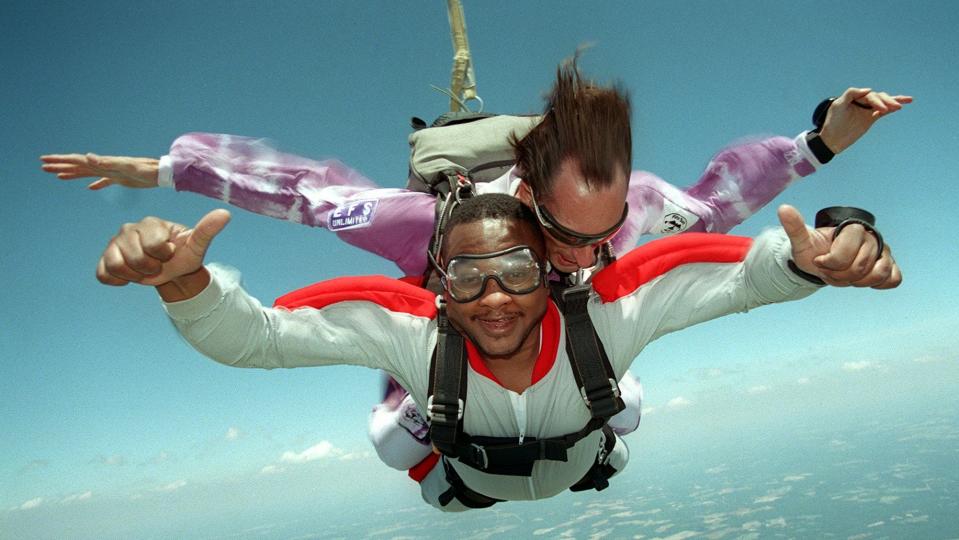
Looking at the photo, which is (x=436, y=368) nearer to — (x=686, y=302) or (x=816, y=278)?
(x=686, y=302)

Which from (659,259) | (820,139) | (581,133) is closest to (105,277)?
(581,133)

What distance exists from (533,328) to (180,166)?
77.3 inches

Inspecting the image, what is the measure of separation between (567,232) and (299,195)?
1559 mm

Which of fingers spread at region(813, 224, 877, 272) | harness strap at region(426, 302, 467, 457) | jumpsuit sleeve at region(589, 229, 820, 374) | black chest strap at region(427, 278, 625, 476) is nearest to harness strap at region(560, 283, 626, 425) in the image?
black chest strap at region(427, 278, 625, 476)

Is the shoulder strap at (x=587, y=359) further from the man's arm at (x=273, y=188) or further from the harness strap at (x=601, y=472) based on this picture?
the harness strap at (x=601, y=472)

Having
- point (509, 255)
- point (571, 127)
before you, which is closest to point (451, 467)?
point (509, 255)

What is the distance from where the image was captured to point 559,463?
2.63m

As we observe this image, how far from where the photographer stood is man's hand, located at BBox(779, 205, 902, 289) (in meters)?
1.60

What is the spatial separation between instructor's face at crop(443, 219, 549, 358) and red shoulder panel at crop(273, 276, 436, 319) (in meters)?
0.19

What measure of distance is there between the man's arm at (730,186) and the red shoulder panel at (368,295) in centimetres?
114

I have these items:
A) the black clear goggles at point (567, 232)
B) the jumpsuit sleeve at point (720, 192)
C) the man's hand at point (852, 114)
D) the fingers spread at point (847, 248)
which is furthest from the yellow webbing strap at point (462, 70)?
the fingers spread at point (847, 248)

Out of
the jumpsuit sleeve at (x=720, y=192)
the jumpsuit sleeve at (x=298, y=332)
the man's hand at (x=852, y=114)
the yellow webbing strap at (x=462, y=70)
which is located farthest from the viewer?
the yellow webbing strap at (x=462, y=70)

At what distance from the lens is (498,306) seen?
7.01 feet

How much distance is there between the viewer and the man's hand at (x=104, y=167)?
8.91 feet
